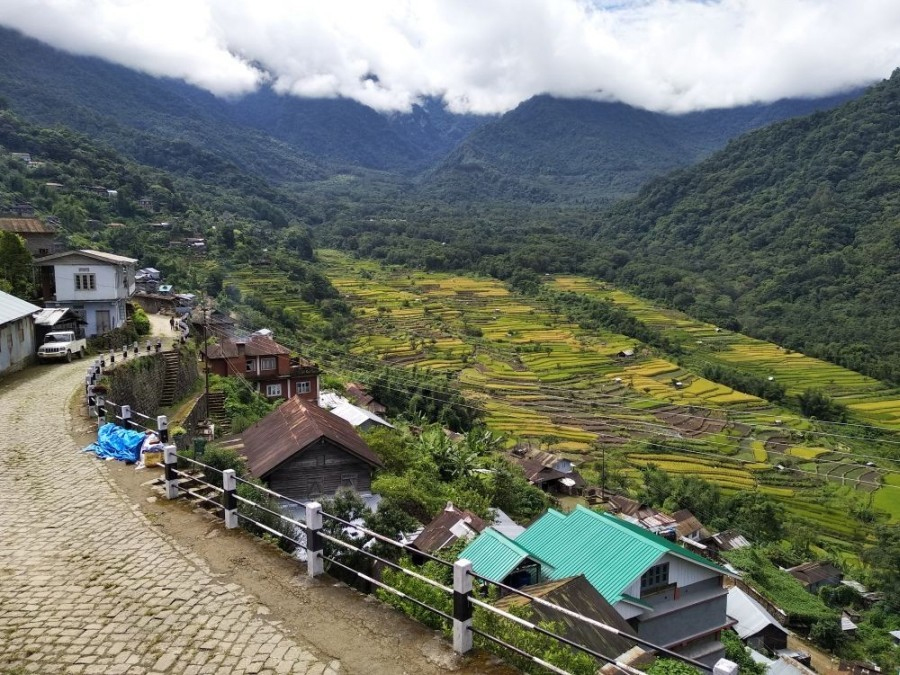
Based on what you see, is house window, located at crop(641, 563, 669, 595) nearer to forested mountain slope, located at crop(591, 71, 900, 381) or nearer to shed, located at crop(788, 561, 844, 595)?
shed, located at crop(788, 561, 844, 595)

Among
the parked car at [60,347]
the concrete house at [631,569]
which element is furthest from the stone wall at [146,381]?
the concrete house at [631,569]

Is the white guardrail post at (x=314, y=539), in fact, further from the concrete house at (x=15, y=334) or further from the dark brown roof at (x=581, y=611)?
the concrete house at (x=15, y=334)

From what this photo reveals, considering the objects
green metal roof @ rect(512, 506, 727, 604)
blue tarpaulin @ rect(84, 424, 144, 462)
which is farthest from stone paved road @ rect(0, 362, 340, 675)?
green metal roof @ rect(512, 506, 727, 604)

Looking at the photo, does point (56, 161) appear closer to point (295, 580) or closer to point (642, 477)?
point (642, 477)

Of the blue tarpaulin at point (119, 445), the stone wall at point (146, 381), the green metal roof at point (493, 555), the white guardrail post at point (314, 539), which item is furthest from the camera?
the stone wall at point (146, 381)

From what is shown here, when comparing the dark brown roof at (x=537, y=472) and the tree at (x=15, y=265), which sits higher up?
the tree at (x=15, y=265)

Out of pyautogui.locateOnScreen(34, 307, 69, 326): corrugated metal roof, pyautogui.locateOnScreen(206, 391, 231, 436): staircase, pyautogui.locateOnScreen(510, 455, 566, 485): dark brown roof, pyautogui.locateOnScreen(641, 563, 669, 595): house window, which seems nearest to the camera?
pyautogui.locateOnScreen(641, 563, 669, 595): house window
